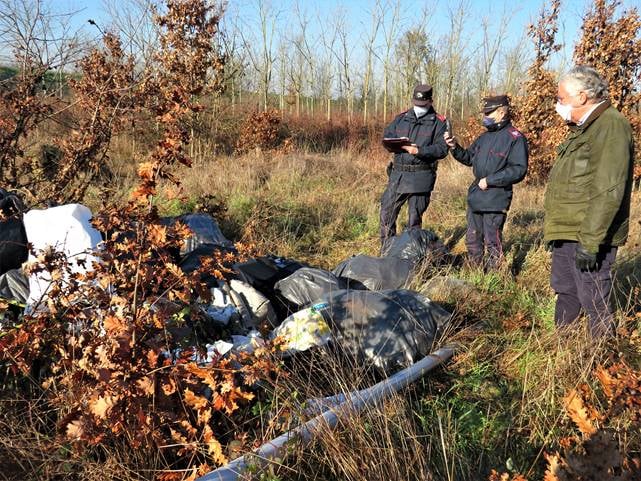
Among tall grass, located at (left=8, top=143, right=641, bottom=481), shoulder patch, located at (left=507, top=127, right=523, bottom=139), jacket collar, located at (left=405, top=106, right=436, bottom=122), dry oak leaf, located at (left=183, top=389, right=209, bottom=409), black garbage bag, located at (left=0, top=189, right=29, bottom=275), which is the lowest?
tall grass, located at (left=8, top=143, right=641, bottom=481)

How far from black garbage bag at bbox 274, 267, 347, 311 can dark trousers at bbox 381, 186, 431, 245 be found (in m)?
1.60

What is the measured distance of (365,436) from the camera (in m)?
2.01

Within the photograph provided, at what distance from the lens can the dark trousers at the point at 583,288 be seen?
2.85 meters

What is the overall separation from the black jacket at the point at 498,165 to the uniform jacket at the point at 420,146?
0.46 meters

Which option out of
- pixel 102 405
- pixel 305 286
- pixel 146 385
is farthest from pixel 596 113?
pixel 102 405

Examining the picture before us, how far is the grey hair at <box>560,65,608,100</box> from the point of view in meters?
2.71

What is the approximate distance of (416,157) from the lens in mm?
4930

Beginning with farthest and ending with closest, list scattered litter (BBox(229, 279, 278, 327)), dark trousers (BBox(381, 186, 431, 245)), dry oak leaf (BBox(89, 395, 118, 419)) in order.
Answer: dark trousers (BBox(381, 186, 431, 245)) < scattered litter (BBox(229, 279, 278, 327)) < dry oak leaf (BBox(89, 395, 118, 419))

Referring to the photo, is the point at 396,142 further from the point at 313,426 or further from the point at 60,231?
the point at 313,426

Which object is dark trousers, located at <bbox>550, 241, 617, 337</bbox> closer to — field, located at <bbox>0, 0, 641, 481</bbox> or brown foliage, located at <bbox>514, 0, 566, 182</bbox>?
field, located at <bbox>0, 0, 641, 481</bbox>

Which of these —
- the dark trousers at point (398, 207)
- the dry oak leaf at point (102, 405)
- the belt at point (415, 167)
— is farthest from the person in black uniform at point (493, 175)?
the dry oak leaf at point (102, 405)

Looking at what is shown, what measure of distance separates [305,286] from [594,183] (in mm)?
1940

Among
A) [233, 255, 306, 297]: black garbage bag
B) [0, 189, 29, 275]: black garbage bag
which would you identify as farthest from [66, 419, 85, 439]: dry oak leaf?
[0, 189, 29, 275]: black garbage bag

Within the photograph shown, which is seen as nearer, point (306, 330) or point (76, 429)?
point (76, 429)
